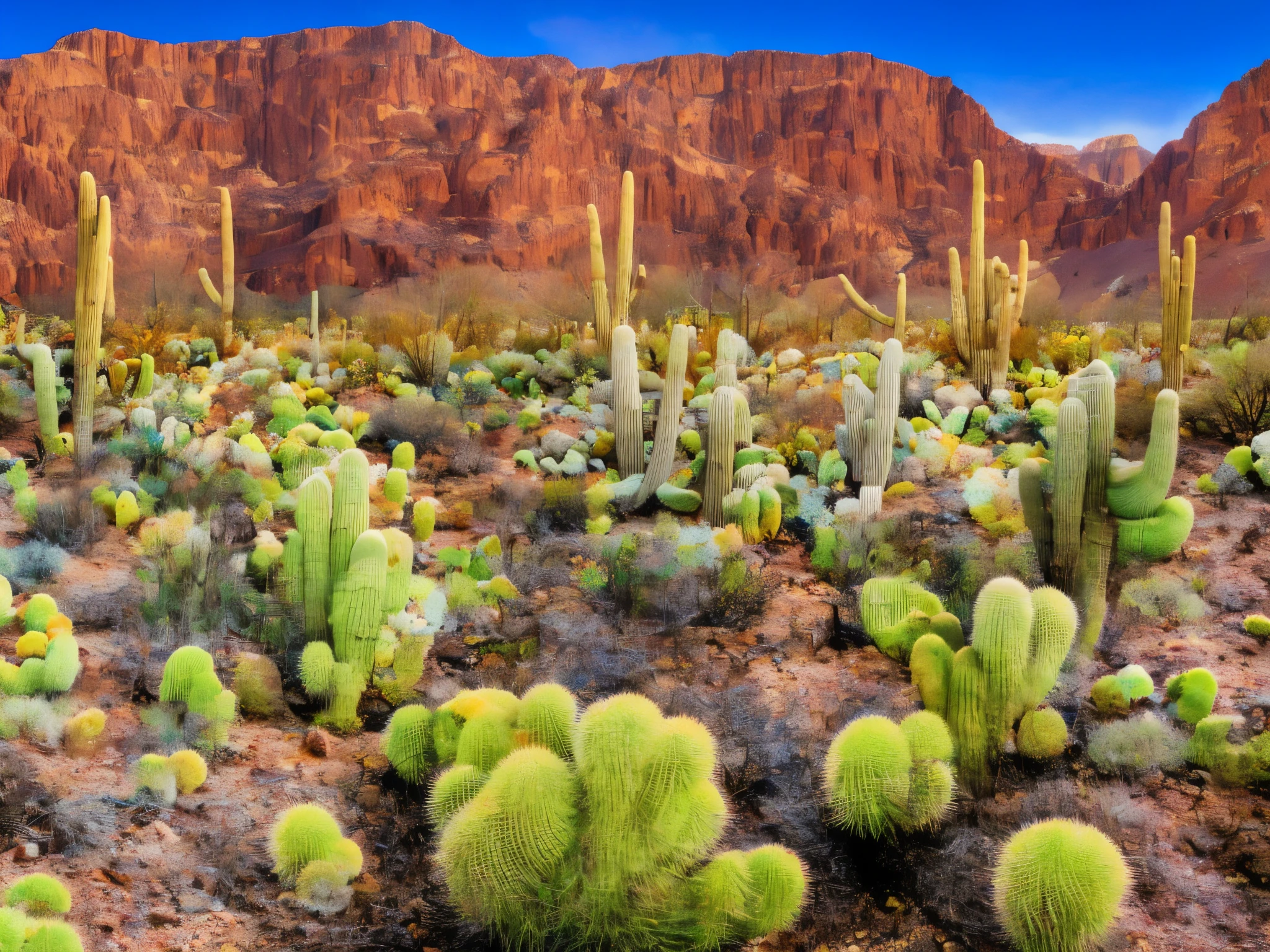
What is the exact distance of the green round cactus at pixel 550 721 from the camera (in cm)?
289

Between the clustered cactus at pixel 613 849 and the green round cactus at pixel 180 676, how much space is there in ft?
5.61

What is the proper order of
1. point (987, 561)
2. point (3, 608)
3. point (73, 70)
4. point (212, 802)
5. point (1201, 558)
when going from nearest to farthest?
point (212, 802) → point (3, 608) → point (987, 561) → point (1201, 558) → point (73, 70)

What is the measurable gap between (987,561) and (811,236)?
4037 centimetres

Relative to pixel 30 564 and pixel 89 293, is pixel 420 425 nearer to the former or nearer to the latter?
pixel 89 293

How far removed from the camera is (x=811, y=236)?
143 ft

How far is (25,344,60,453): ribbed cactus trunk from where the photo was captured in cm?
792

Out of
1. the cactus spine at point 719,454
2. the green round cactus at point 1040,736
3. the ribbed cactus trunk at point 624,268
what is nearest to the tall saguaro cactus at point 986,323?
the ribbed cactus trunk at point 624,268

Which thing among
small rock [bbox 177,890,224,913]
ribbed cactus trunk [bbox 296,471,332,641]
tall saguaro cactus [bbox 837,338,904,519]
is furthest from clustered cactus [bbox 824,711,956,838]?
tall saguaro cactus [bbox 837,338,904,519]

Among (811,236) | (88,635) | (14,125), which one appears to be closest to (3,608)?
(88,635)

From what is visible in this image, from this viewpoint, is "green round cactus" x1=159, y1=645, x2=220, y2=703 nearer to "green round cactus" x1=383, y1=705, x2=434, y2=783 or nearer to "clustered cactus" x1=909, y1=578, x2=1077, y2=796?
"green round cactus" x1=383, y1=705, x2=434, y2=783

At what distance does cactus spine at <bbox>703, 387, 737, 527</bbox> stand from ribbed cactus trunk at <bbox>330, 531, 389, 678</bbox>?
287cm

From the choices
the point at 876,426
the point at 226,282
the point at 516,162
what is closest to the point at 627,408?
the point at 876,426

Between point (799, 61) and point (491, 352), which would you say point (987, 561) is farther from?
point (799, 61)

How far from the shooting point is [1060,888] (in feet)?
8.07
